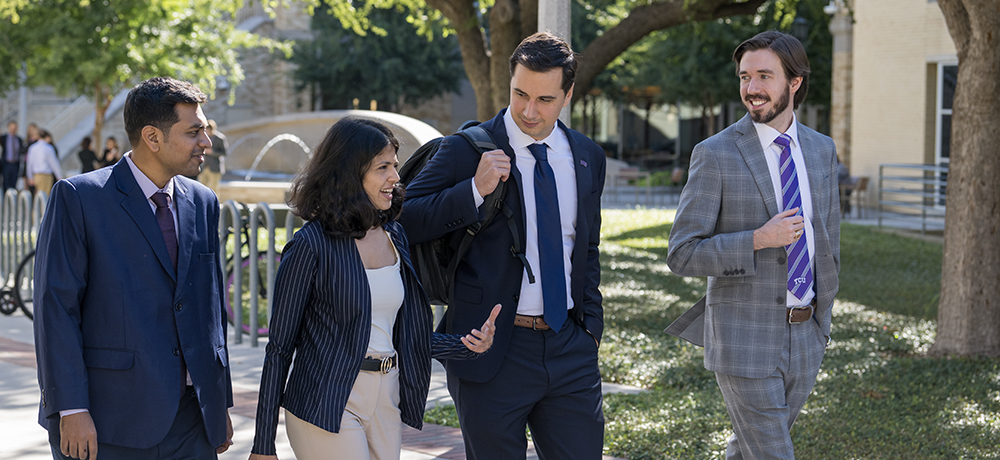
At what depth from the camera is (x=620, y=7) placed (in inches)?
899

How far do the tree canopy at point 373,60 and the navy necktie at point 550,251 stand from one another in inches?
1426

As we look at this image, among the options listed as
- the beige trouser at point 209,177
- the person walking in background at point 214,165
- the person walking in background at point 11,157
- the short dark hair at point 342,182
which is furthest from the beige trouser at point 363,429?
the person walking in background at point 11,157

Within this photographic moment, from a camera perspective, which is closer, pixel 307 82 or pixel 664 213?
pixel 664 213

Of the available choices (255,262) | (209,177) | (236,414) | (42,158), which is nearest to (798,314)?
(236,414)

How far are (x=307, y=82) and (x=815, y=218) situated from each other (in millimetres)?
37608

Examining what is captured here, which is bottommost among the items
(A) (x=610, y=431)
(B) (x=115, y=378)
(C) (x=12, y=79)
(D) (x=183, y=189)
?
(A) (x=610, y=431)

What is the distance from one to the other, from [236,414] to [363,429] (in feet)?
10.9

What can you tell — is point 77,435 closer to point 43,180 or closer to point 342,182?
point 342,182

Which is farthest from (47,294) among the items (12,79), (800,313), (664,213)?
(12,79)

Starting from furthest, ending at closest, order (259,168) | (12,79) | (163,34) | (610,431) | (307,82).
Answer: (307,82) < (259,168) < (12,79) < (163,34) < (610,431)

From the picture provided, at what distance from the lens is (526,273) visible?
3367mm

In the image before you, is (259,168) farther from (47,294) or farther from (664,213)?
(47,294)

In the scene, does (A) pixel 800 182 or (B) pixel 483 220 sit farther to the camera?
(A) pixel 800 182

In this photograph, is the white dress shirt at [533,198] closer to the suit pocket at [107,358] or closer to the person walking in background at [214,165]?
the suit pocket at [107,358]
